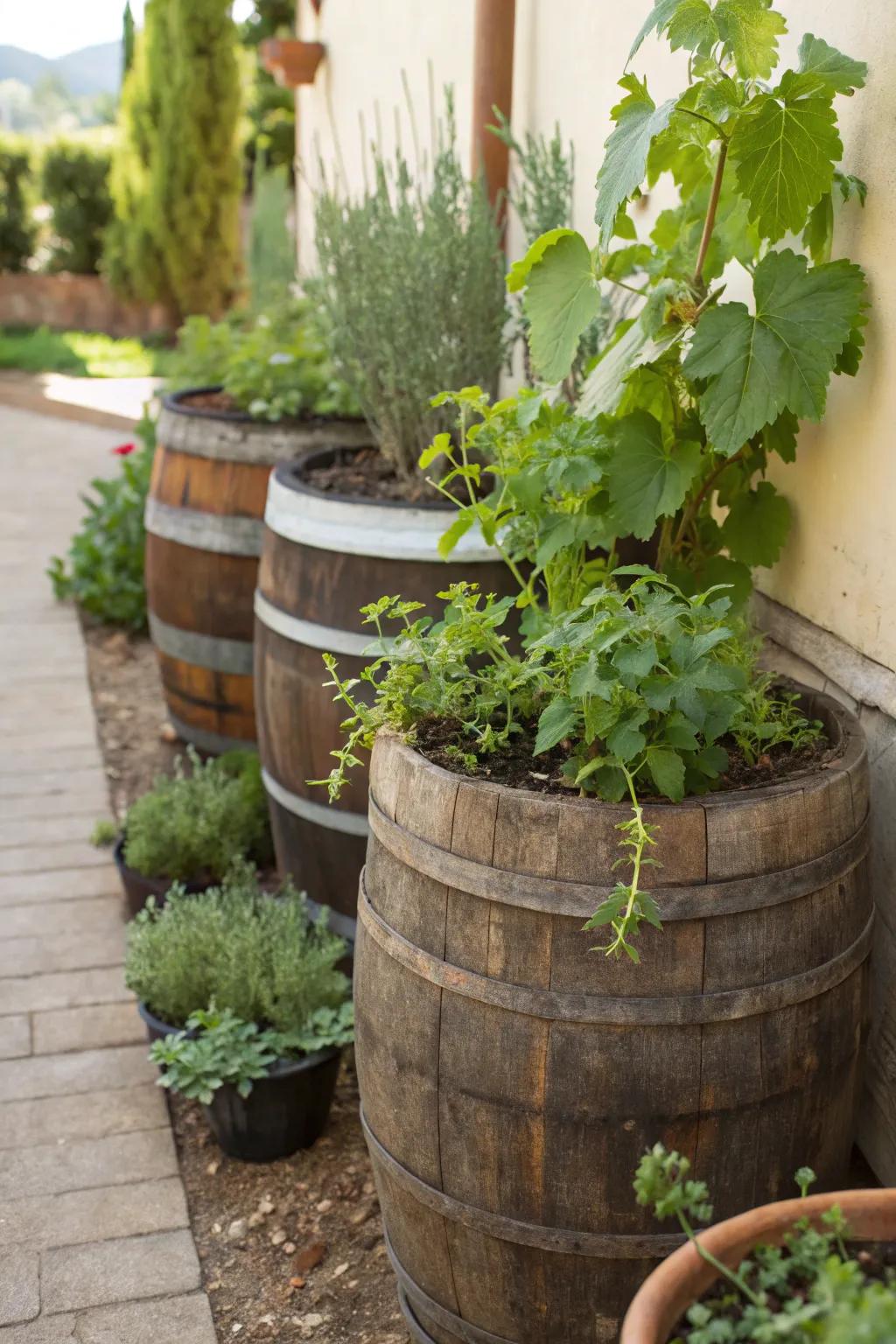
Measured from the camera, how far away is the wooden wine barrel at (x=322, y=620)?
2.31 meters

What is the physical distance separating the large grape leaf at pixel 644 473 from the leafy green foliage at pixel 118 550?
11.6 feet

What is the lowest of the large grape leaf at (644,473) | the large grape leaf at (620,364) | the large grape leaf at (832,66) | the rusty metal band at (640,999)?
the rusty metal band at (640,999)

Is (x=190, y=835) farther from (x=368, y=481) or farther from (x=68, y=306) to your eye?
(x=68, y=306)

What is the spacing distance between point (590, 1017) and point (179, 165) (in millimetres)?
11838

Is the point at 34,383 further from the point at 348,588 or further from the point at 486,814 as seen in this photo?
the point at 486,814

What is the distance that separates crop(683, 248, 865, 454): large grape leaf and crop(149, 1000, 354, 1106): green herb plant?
1.22 meters

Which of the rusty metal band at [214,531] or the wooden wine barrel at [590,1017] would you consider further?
the rusty metal band at [214,531]

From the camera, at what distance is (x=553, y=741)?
154 cm

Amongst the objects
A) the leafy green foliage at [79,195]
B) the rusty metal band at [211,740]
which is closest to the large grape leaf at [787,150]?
the rusty metal band at [211,740]

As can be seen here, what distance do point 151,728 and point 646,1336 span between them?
3.51m

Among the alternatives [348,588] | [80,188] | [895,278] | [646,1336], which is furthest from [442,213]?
[80,188]

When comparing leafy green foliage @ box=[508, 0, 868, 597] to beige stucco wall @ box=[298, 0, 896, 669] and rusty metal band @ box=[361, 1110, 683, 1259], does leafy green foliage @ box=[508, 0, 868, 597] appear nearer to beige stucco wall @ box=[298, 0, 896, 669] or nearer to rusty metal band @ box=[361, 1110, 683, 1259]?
beige stucco wall @ box=[298, 0, 896, 669]

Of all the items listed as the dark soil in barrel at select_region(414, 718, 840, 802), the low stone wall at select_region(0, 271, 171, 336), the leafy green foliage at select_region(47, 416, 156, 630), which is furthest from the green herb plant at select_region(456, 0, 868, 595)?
the low stone wall at select_region(0, 271, 171, 336)

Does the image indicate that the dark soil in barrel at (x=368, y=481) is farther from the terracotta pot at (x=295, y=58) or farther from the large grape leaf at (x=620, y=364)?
the terracotta pot at (x=295, y=58)
